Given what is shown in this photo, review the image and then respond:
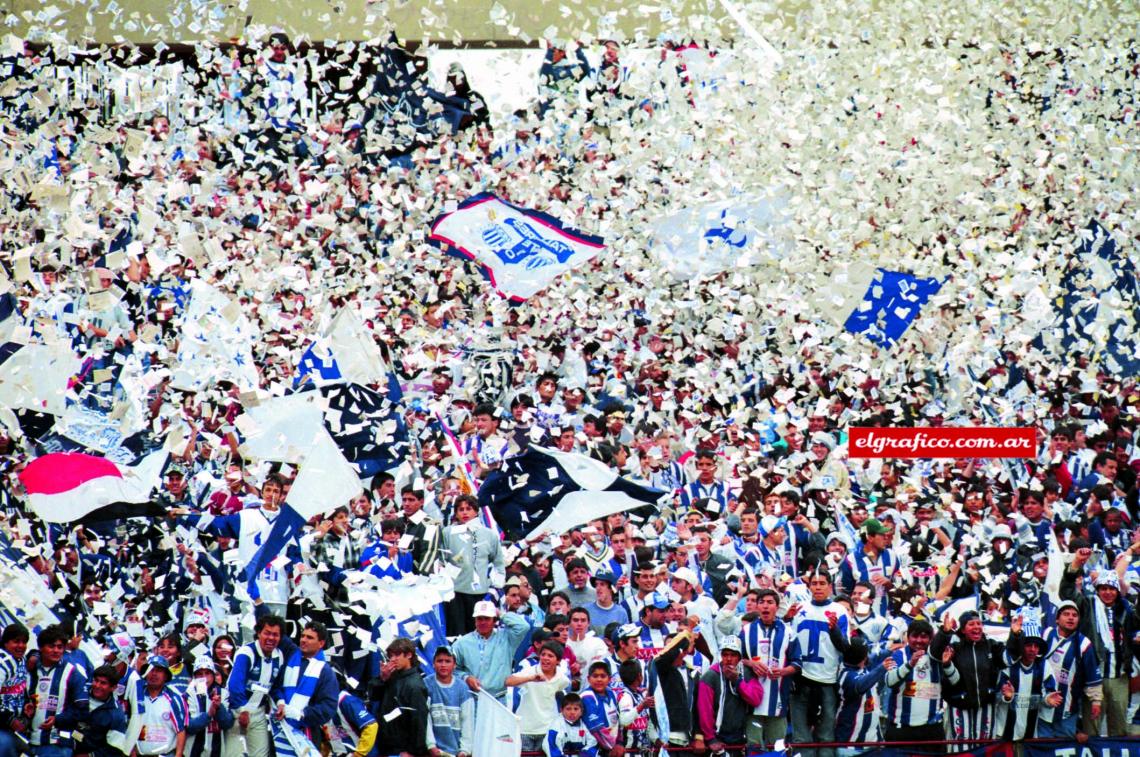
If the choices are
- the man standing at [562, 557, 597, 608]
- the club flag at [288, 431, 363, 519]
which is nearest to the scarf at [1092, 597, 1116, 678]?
the man standing at [562, 557, 597, 608]

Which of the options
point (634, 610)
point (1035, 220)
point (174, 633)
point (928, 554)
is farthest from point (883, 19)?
point (174, 633)

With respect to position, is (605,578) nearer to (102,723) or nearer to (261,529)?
(261,529)

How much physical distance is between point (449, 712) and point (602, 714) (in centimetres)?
91

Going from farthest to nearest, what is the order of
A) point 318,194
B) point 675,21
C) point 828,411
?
point 675,21 → point 318,194 → point 828,411

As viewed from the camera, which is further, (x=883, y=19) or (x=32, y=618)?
(x=883, y=19)

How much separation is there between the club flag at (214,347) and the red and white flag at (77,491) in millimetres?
1988

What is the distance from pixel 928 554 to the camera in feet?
40.2

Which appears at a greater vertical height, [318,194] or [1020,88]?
[1020,88]

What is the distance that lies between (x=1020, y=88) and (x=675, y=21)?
4.14 m

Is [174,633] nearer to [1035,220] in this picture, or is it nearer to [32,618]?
[32,618]

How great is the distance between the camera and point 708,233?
54.5 feet

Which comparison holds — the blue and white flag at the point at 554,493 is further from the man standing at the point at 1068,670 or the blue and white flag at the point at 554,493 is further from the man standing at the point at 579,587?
the man standing at the point at 1068,670

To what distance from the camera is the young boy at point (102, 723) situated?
1002 centimetres

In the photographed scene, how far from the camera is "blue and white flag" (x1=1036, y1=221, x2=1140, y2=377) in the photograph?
53.2 ft
